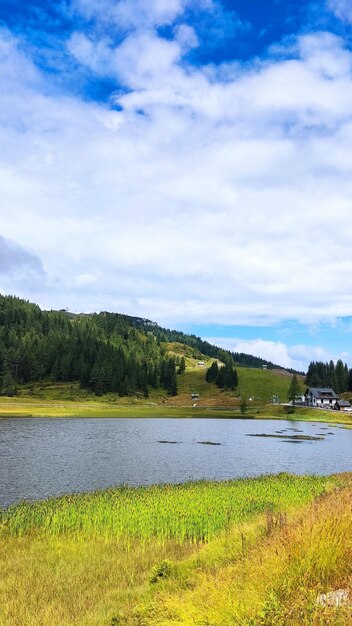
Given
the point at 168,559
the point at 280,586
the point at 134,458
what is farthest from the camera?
the point at 134,458

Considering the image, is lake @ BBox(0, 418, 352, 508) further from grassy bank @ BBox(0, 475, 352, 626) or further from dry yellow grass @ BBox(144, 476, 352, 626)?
dry yellow grass @ BBox(144, 476, 352, 626)

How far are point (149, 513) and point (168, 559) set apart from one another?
828 cm

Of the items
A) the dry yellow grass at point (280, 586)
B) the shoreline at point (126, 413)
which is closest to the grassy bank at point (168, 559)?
the dry yellow grass at point (280, 586)

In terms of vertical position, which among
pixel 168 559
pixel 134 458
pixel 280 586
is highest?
pixel 280 586

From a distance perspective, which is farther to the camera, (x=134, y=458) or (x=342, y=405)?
(x=342, y=405)

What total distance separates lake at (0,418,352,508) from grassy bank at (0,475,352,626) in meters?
10.4

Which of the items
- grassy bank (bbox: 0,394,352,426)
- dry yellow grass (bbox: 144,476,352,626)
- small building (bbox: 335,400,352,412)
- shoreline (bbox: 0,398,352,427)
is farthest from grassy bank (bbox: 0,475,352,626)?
small building (bbox: 335,400,352,412)

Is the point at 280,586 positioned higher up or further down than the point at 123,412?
higher up

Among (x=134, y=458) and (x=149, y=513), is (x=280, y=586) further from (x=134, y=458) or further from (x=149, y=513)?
(x=134, y=458)

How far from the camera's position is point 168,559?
55.3 feet

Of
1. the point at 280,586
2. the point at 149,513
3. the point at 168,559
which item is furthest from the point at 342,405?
the point at 280,586

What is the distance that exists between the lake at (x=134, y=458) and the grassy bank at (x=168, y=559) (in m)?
10.4

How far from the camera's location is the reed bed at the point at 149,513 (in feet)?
73.6

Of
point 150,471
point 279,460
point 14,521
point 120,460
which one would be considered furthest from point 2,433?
point 14,521
